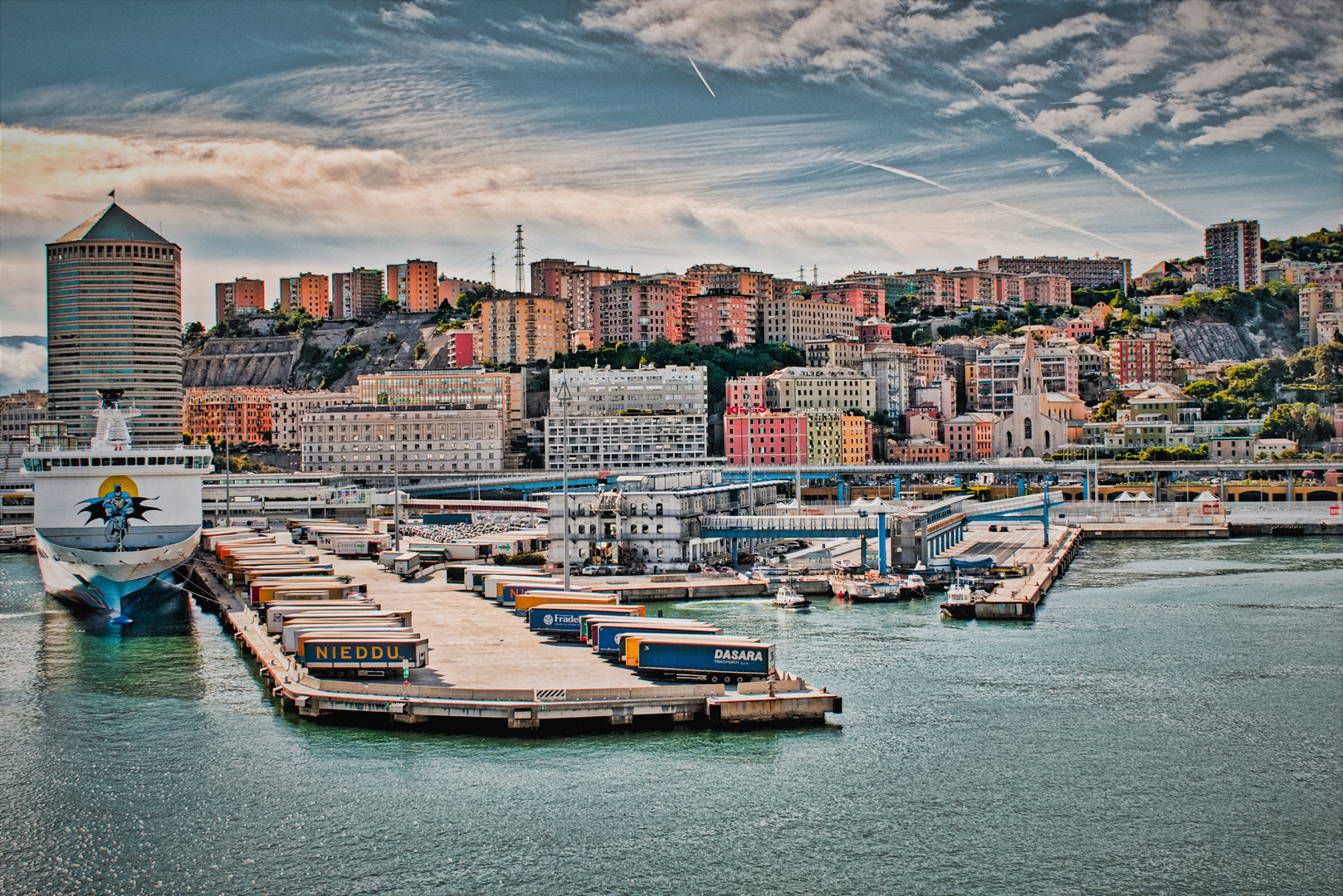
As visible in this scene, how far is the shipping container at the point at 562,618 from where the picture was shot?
24781 mm

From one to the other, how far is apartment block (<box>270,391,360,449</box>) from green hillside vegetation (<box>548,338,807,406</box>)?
14911 mm

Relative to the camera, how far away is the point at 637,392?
77250 millimetres

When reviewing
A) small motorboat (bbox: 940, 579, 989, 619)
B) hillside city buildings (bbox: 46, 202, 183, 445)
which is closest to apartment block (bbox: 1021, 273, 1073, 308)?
hillside city buildings (bbox: 46, 202, 183, 445)

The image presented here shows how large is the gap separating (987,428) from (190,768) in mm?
67599

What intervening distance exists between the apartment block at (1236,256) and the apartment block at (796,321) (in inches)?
1615

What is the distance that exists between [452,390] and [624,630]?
60.0 meters

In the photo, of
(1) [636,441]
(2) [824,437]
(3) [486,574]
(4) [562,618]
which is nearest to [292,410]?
(1) [636,441]

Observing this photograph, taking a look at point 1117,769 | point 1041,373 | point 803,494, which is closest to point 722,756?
point 1117,769

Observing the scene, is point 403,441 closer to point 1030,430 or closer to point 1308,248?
point 1030,430

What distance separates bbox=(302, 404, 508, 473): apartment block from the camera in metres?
75.4

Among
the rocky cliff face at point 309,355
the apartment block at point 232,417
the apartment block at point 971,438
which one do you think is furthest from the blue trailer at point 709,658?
the rocky cliff face at point 309,355

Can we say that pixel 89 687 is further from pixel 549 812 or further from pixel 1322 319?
pixel 1322 319

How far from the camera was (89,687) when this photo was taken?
23078mm

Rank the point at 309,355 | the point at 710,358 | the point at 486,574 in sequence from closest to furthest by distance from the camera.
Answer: the point at 486,574 < the point at 710,358 < the point at 309,355
